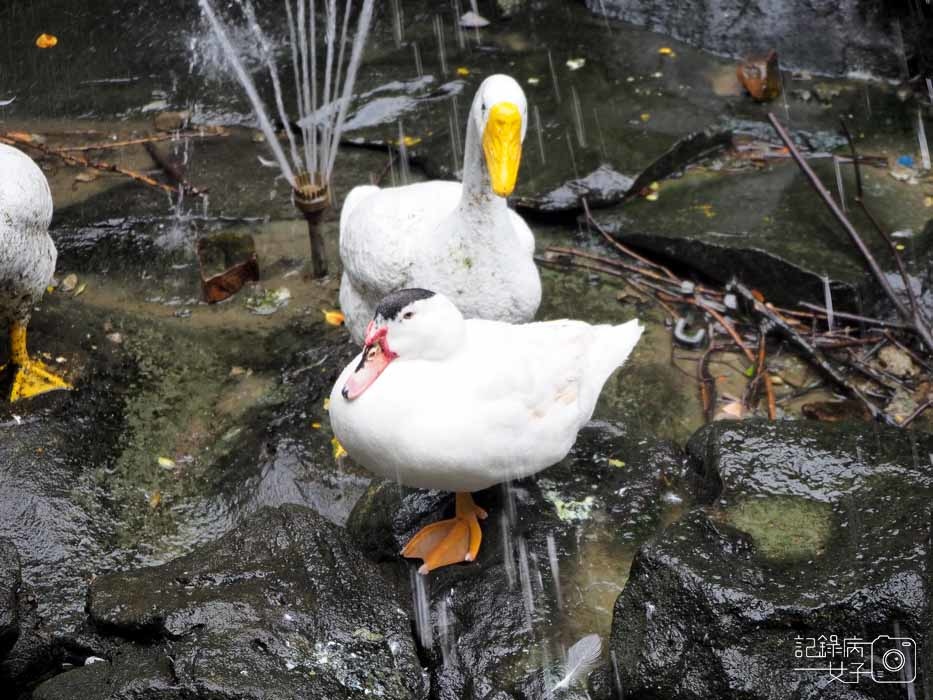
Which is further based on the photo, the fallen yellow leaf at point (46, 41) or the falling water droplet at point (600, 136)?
the fallen yellow leaf at point (46, 41)

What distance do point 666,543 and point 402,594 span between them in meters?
0.97

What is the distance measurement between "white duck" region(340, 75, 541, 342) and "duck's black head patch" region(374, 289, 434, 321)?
70cm

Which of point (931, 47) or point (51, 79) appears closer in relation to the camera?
point (931, 47)

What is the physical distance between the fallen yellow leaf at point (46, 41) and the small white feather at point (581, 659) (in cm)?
712

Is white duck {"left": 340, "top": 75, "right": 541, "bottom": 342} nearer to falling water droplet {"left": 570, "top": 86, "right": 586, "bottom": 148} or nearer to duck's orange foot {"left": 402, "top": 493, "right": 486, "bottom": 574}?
duck's orange foot {"left": 402, "top": 493, "right": 486, "bottom": 574}

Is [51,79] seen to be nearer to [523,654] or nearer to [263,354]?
[263,354]

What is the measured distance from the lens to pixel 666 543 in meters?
2.92

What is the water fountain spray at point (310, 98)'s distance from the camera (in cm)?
543

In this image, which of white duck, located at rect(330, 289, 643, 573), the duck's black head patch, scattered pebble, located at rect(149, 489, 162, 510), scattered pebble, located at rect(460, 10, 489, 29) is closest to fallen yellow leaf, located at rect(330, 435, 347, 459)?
scattered pebble, located at rect(149, 489, 162, 510)

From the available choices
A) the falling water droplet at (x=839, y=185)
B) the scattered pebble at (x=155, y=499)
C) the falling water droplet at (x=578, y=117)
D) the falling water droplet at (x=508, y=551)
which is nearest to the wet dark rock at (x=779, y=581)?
the falling water droplet at (x=508, y=551)

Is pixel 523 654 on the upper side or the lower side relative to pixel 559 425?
lower

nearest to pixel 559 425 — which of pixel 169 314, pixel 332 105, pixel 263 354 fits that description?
pixel 263 354

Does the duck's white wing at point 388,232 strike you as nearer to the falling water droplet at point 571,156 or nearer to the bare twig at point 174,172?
the falling water droplet at point 571,156

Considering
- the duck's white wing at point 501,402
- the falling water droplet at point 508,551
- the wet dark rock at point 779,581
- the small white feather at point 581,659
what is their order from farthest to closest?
the falling water droplet at point 508,551 < the duck's white wing at point 501,402 < the small white feather at point 581,659 < the wet dark rock at point 779,581
